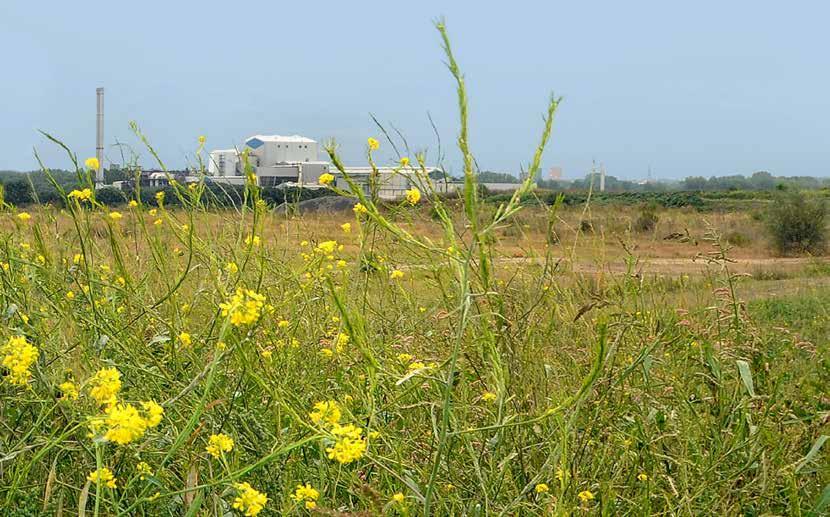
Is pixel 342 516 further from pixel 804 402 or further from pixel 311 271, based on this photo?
pixel 804 402

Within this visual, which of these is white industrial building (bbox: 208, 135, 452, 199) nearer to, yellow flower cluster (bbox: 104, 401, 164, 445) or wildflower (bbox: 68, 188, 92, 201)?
wildflower (bbox: 68, 188, 92, 201)

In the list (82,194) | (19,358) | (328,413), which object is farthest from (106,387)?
(82,194)

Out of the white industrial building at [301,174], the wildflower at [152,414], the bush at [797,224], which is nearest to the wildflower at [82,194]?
the white industrial building at [301,174]

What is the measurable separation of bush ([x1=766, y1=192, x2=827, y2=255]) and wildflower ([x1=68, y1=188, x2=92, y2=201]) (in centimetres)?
2293

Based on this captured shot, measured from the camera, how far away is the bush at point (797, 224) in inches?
896

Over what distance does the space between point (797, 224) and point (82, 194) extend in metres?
23.7

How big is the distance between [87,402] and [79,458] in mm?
342

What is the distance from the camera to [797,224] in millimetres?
23031

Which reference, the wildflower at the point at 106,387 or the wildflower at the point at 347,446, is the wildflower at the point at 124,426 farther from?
the wildflower at the point at 347,446

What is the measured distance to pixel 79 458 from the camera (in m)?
1.87

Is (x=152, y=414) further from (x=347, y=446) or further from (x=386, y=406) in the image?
(x=386, y=406)

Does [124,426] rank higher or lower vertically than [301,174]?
lower

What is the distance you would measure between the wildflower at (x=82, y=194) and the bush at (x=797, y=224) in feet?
75.2

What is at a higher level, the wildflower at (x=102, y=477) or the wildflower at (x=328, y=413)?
the wildflower at (x=328, y=413)
